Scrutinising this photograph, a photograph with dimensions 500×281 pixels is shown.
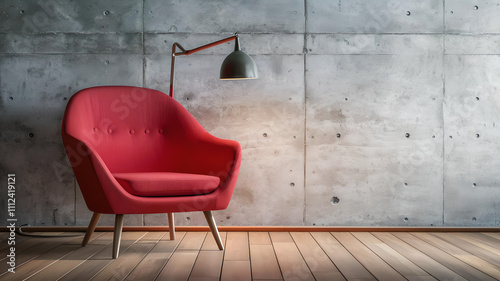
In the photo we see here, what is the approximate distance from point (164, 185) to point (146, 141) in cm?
65

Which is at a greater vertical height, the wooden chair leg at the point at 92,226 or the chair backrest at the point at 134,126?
the chair backrest at the point at 134,126

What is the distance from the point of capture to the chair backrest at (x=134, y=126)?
8.79ft

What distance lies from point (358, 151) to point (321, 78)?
64 centimetres

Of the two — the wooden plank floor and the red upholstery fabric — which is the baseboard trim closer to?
the wooden plank floor

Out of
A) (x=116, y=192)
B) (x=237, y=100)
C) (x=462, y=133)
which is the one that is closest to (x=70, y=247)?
(x=116, y=192)

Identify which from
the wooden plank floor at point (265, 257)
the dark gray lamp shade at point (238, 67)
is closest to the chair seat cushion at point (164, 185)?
the wooden plank floor at point (265, 257)

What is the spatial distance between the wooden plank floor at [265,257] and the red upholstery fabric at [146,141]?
12.3 inches

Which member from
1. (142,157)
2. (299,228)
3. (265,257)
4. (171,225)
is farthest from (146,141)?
(299,228)

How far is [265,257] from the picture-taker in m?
2.32

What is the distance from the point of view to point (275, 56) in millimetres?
3201

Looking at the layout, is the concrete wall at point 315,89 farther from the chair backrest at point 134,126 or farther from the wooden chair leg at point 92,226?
the wooden chair leg at point 92,226

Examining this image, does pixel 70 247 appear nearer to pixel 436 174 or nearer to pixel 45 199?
Result: pixel 45 199

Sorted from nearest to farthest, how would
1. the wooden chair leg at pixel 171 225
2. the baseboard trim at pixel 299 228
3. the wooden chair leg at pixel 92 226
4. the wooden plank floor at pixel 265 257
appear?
1. the wooden plank floor at pixel 265 257
2. the wooden chair leg at pixel 92 226
3. the wooden chair leg at pixel 171 225
4. the baseboard trim at pixel 299 228

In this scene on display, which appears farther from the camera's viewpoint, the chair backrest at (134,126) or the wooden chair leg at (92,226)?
the chair backrest at (134,126)
